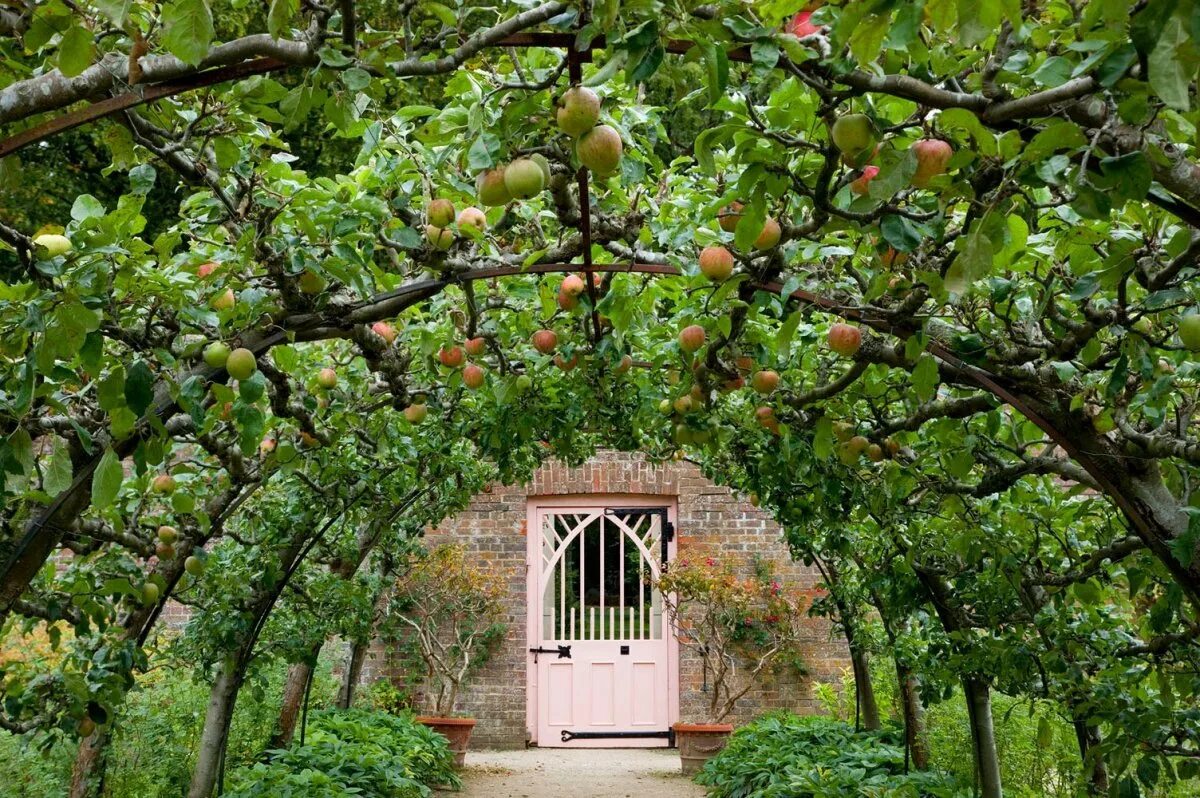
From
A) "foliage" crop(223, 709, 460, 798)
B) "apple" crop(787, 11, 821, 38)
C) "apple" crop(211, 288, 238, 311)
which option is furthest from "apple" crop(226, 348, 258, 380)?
"foliage" crop(223, 709, 460, 798)

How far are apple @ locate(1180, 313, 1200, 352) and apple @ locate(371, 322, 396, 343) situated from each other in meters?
2.29

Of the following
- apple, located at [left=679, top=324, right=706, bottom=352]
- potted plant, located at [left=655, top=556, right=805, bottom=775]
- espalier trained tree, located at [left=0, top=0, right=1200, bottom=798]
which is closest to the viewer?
espalier trained tree, located at [left=0, top=0, right=1200, bottom=798]

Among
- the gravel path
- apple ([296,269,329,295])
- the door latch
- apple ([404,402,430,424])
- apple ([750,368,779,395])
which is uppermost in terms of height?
apple ([404,402,430,424])

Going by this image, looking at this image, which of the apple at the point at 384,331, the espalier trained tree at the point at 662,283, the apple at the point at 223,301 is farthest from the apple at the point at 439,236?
the apple at the point at 384,331

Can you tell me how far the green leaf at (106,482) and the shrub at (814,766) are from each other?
4.05 meters

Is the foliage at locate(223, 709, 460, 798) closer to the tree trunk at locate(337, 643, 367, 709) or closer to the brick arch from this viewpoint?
the tree trunk at locate(337, 643, 367, 709)

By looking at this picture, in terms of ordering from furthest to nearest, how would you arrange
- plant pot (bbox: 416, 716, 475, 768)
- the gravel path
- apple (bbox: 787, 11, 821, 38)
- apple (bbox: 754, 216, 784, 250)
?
1. plant pot (bbox: 416, 716, 475, 768)
2. the gravel path
3. apple (bbox: 754, 216, 784, 250)
4. apple (bbox: 787, 11, 821, 38)

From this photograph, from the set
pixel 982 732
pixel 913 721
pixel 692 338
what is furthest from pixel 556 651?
pixel 692 338

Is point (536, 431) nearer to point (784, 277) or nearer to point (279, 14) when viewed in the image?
point (784, 277)

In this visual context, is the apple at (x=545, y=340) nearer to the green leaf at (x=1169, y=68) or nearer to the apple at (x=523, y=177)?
the apple at (x=523, y=177)

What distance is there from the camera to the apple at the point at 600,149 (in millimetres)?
1782

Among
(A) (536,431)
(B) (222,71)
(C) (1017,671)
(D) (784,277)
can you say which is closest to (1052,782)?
(C) (1017,671)

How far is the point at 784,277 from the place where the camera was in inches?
101

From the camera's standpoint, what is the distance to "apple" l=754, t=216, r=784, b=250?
86.7 inches
